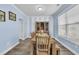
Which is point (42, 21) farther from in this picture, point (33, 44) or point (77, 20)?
point (33, 44)

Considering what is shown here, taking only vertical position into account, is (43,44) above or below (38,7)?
below

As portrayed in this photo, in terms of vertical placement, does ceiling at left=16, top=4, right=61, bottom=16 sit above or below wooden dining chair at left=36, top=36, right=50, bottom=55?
above

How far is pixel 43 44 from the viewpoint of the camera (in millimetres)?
2633

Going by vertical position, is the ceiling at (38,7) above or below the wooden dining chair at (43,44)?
above

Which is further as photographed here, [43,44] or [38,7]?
[38,7]

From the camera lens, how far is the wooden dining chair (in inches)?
101

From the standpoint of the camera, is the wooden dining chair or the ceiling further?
the ceiling

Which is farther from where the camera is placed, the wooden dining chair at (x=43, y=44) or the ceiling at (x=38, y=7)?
the ceiling at (x=38, y=7)

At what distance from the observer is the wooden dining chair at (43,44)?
2.57 metres

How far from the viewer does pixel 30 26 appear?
26.3 ft
